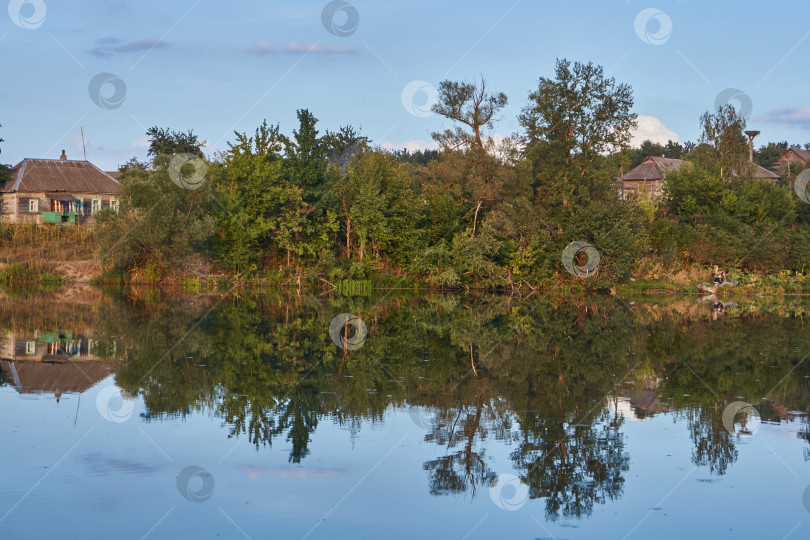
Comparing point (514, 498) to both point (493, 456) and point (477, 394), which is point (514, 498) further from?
point (477, 394)

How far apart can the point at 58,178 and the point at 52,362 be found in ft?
142

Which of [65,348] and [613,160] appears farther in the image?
[613,160]

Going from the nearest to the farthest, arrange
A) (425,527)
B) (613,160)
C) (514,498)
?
(425,527) → (514,498) → (613,160)

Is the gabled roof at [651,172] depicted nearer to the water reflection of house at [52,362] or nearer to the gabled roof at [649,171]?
the gabled roof at [649,171]

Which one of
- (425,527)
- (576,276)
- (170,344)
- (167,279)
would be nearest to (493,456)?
(425,527)

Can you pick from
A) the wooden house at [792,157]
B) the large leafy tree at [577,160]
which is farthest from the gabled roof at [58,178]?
the wooden house at [792,157]

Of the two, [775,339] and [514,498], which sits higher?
[775,339]

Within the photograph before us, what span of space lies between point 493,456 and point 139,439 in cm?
380

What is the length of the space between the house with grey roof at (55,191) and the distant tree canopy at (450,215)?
14.4 m

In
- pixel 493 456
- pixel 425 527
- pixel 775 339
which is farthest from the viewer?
pixel 775 339

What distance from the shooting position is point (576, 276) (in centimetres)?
3903

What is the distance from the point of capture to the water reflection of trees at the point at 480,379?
27.7ft

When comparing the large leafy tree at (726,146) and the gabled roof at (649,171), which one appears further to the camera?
the gabled roof at (649,171)

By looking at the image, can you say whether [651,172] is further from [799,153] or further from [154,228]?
[154,228]
